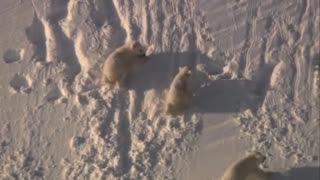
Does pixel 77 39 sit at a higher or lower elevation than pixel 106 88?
higher

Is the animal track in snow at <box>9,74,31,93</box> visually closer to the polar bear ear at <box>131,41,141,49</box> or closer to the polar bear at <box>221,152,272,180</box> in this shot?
the polar bear ear at <box>131,41,141,49</box>

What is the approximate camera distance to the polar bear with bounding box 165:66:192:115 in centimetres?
802

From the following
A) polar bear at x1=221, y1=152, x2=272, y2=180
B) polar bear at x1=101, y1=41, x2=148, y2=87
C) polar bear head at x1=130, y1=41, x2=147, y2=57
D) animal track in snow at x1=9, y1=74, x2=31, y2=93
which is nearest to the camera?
polar bear at x1=221, y1=152, x2=272, y2=180

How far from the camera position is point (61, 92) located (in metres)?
8.65

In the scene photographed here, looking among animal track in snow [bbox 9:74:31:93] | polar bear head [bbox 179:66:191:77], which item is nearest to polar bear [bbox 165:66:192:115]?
polar bear head [bbox 179:66:191:77]

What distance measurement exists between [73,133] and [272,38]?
2.31m

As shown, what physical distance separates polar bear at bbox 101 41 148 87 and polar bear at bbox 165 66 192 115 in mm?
507

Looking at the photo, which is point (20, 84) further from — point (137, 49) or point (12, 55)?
point (137, 49)

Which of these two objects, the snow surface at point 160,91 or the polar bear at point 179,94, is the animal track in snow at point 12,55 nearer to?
the snow surface at point 160,91

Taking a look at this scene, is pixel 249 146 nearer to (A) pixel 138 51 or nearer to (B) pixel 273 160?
(B) pixel 273 160

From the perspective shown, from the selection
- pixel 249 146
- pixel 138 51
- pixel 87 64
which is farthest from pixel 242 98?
pixel 87 64

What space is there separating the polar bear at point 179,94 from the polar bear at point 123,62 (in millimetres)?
507

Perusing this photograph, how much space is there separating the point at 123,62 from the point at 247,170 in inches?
67.6

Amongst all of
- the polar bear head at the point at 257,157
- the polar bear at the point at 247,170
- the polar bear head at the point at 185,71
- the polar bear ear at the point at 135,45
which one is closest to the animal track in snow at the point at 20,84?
the polar bear ear at the point at 135,45
